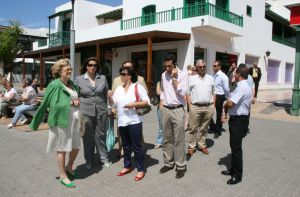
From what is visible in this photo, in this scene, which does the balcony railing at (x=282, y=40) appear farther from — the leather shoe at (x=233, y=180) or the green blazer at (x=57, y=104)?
the green blazer at (x=57, y=104)

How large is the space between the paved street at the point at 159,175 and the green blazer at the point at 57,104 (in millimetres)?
916

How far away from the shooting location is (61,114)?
4.31 meters

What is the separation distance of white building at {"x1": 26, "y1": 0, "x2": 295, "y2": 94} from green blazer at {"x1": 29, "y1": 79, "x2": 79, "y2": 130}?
9772 mm

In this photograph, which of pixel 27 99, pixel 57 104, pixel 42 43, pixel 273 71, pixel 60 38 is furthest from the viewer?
pixel 42 43

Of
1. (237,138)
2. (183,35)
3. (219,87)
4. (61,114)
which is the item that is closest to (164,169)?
(237,138)

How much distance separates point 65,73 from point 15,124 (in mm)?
5559

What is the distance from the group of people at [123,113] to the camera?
439 cm

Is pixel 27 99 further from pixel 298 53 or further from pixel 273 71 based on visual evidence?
pixel 273 71

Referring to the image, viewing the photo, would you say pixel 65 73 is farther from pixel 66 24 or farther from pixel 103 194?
pixel 66 24

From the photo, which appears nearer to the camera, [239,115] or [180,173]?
[239,115]

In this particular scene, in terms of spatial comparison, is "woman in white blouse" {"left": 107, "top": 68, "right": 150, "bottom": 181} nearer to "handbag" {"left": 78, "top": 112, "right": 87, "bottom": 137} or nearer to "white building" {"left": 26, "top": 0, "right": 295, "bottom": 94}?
"handbag" {"left": 78, "top": 112, "right": 87, "bottom": 137}

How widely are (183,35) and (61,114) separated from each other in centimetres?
1205

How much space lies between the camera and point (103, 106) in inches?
203

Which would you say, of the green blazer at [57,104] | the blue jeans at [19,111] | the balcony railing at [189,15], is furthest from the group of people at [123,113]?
the balcony railing at [189,15]
